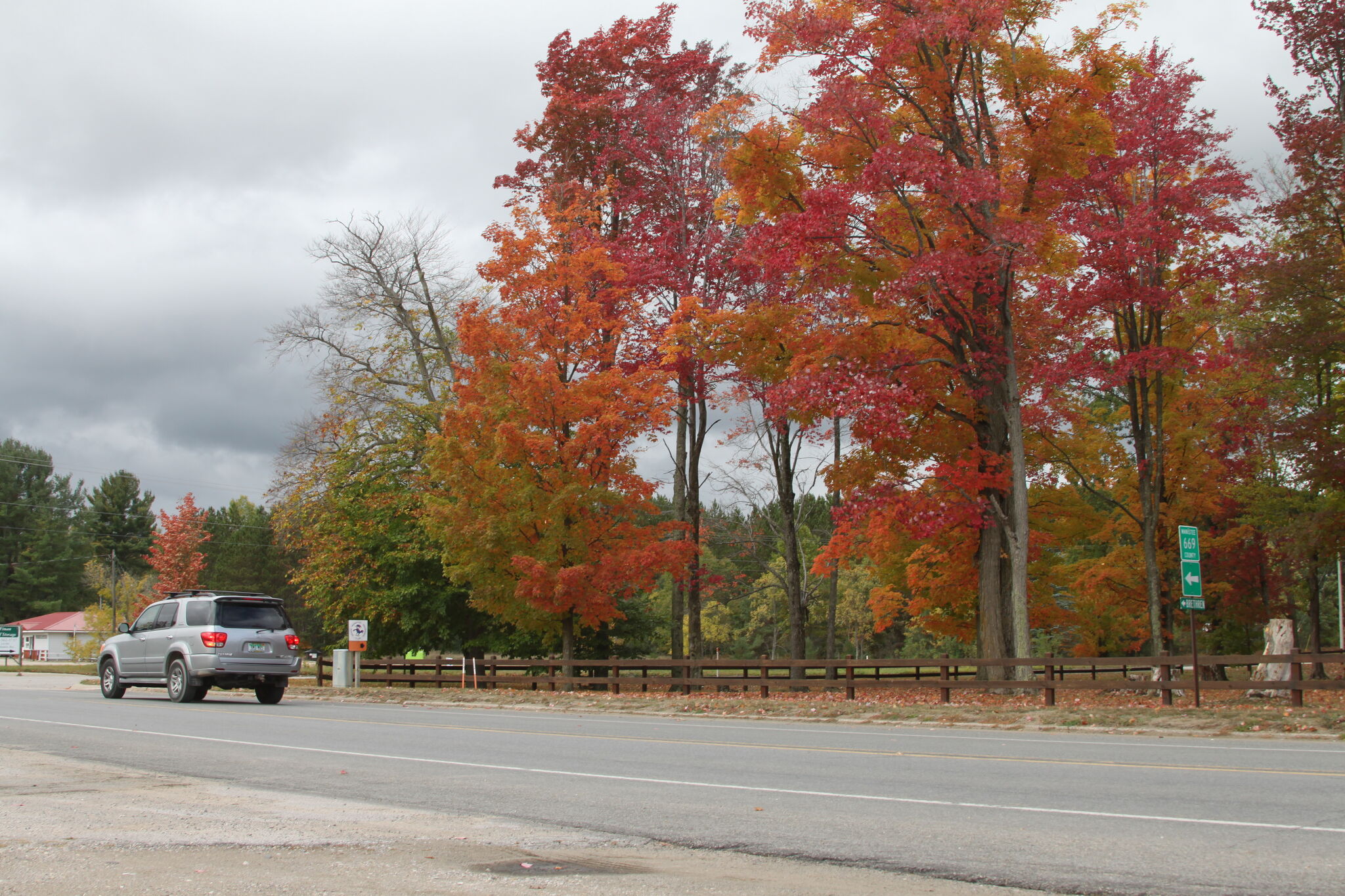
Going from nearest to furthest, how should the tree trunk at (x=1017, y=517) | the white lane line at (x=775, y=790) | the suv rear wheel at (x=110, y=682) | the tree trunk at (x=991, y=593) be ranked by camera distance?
the white lane line at (x=775, y=790) → the suv rear wheel at (x=110, y=682) → the tree trunk at (x=1017, y=517) → the tree trunk at (x=991, y=593)

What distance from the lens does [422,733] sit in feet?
50.3

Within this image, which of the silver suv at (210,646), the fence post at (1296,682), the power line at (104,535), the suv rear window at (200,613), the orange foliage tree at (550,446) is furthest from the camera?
the power line at (104,535)

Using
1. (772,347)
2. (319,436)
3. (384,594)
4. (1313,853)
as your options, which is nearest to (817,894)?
(1313,853)

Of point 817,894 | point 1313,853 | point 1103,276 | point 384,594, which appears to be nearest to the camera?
point 817,894

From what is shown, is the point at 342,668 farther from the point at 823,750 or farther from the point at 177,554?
the point at 177,554

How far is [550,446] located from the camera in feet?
93.7

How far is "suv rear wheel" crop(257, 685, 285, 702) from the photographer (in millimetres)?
22269

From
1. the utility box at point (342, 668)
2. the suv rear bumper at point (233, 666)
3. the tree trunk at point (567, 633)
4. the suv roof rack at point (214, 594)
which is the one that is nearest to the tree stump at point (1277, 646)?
the tree trunk at point (567, 633)

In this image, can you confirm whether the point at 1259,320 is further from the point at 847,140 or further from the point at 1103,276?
the point at 847,140

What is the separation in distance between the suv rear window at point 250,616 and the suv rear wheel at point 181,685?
1139 mm

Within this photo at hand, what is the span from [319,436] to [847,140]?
2368 cm

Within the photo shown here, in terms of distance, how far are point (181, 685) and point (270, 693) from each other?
1656 millimetres

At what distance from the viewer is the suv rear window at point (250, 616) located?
21406 mm

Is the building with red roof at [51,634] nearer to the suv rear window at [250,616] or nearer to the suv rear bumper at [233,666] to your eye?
the suv rear window at [250,616]
